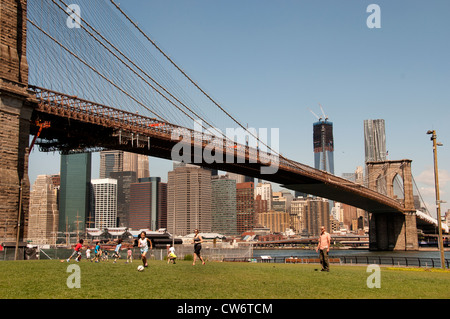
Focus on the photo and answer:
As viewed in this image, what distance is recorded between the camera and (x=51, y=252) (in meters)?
33.6

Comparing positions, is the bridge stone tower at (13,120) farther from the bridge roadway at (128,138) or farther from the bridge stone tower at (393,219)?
the bridge stone tower at (393,219)

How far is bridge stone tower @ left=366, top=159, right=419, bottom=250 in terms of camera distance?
310 feet

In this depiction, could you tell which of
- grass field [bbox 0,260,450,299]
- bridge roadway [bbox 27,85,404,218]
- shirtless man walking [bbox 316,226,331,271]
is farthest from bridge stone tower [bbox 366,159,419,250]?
grass field [bbox 0,260,450,299]

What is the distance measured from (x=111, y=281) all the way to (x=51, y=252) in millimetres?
23169

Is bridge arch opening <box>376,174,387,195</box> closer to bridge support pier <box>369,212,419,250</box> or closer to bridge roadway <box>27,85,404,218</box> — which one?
bridge support pier <box>369,212,419,250</box>

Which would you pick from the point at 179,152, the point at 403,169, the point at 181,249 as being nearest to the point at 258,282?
the point at 179,152

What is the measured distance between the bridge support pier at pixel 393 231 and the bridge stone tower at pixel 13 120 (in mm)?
77332

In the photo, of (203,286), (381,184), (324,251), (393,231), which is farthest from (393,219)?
(203,286)

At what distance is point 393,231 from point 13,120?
79787 millimetres

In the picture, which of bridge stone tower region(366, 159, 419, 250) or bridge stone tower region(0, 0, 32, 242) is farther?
bridge stone tower region(366, 159, 419, 250)

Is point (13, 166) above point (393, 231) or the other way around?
above

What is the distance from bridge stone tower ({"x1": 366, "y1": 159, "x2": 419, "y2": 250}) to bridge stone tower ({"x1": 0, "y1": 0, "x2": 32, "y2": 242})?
76.7 meters

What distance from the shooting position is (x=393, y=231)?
96875 mm

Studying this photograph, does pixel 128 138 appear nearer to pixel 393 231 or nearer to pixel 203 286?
pixel 203 286
